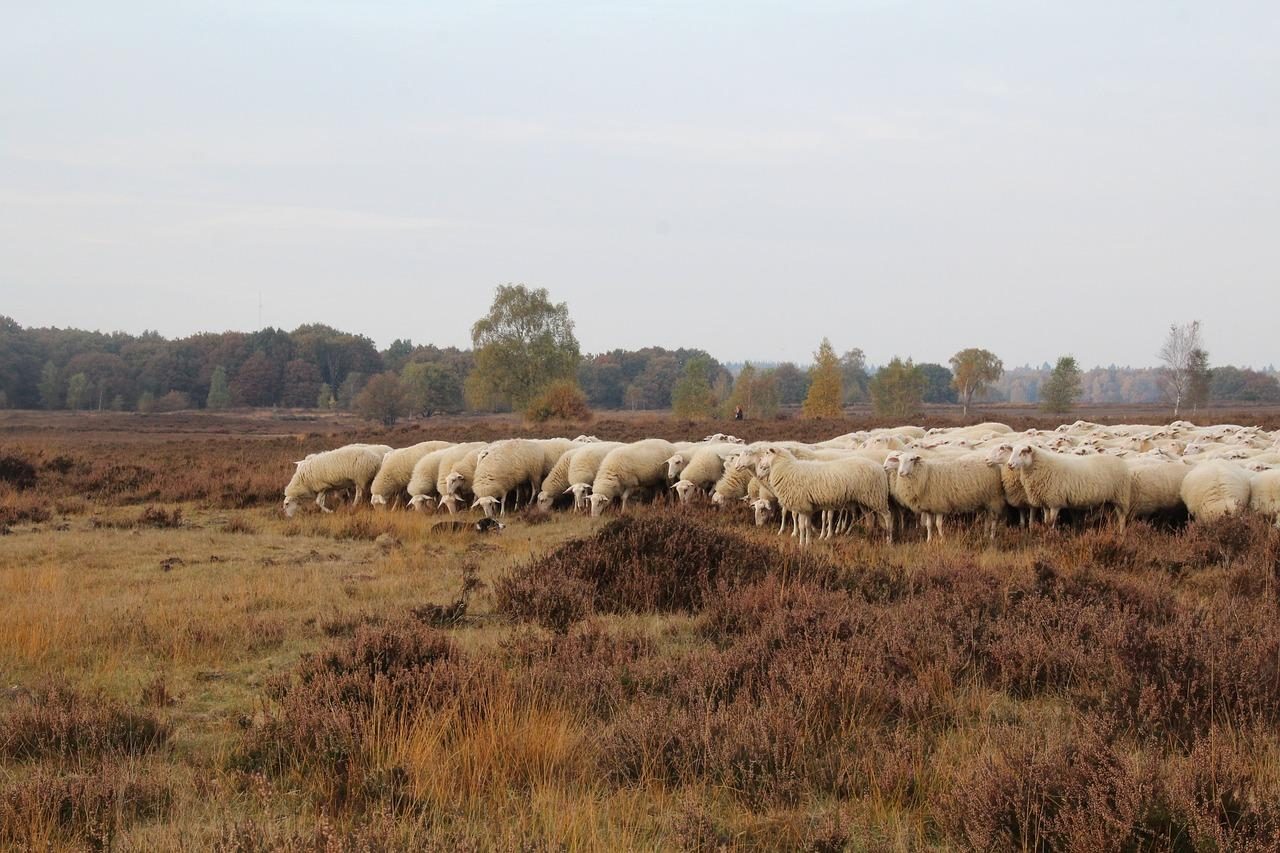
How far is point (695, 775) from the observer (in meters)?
4.14

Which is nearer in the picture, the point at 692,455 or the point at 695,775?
the point at 695,775

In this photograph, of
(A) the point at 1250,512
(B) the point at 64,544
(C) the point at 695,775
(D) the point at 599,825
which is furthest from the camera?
(B) the point at 64,544

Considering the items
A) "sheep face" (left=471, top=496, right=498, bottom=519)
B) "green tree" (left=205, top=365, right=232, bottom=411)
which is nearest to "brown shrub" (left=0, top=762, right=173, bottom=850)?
"sheep face" (left=471, top=496, right=498, bottom=519)

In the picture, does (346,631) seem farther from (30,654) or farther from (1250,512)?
(1250,512)

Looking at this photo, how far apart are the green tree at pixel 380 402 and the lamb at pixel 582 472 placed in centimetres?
6003

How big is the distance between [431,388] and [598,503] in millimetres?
76032

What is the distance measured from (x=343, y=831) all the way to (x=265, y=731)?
1406 mm

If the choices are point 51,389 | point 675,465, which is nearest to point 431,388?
point 51,389

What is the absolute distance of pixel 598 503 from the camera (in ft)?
48.8

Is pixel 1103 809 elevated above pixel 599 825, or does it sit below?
above

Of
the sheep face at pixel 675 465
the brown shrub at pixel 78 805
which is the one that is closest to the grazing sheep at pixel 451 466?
the sheep face at pixel 675 465

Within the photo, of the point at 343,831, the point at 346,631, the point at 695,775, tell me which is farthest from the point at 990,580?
the point at 343,831

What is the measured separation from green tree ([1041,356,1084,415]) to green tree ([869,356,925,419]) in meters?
11.9

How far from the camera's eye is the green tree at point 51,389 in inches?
3588
